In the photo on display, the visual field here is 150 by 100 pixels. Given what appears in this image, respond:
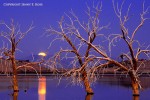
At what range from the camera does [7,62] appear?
40.5 metres

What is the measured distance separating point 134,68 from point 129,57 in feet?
2.46

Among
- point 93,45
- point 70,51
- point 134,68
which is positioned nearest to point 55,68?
point 70,51

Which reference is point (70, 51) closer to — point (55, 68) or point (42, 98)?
point (55, 68)

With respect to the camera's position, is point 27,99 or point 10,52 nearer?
point 27,99

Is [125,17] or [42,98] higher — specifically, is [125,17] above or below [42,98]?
above

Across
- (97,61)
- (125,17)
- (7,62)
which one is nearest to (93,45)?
(97,61)

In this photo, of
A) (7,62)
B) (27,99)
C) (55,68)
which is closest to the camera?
(27,99)

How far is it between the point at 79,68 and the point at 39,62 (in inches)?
272

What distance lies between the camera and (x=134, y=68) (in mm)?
30172

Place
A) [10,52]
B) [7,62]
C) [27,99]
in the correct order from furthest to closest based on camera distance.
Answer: [7,62], [10,52], [27,99]

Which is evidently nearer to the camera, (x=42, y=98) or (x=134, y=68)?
(x=134, y=68)

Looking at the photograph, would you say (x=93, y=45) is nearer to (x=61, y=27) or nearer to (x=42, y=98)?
(x=61, y=27)

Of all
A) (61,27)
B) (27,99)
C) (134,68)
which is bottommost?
(27,99)

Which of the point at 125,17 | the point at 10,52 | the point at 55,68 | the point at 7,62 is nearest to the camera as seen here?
the point at 125,17
